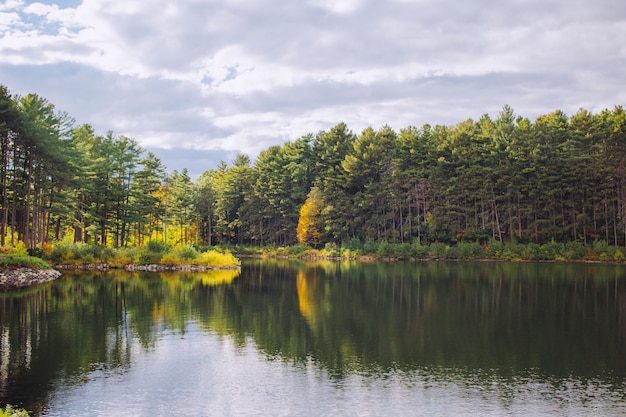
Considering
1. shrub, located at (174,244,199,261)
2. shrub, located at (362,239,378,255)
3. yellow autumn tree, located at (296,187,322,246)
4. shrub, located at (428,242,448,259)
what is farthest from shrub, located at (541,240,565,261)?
shrub, located at (174,244,199,261)

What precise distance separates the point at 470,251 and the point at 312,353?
5132 cm

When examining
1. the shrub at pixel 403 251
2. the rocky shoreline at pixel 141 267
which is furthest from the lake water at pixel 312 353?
the shrub at pixel 403 251

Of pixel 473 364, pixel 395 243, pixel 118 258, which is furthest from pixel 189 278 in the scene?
pixel 395 243

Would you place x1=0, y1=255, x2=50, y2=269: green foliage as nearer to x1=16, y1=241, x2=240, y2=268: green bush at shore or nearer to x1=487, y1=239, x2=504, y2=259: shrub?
x1=16, y1=241, x2=240, y2=268: green bush at shore

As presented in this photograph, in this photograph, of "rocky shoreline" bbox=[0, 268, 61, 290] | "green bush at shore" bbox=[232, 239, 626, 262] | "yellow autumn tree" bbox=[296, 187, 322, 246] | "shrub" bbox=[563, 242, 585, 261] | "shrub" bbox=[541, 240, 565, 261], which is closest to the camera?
"rocky shoreline" bbox=[0, 268, 61, 290]

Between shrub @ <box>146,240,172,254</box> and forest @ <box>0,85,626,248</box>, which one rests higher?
forest @ <box>0,85,626,248</box>

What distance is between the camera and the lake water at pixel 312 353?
11.9m

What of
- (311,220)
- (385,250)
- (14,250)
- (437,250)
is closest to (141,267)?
(14,250)

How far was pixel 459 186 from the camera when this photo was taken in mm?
69938

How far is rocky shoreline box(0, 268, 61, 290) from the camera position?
33531 millimetres

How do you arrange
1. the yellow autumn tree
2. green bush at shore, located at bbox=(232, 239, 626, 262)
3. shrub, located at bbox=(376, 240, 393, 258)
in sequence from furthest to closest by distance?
the yellow autumn tree → shrub, located at bbox=(376, 240, 393, 258) → green bush at shore, located at bbox=(232, 239, 626, 262)

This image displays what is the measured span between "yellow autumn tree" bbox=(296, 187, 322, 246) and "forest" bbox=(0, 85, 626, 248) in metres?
0.19

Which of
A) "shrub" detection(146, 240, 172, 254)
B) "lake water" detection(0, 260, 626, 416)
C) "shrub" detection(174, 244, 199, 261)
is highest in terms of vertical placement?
"shrub" detection(146, 240, 172, 254)

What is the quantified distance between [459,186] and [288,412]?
6190cm
